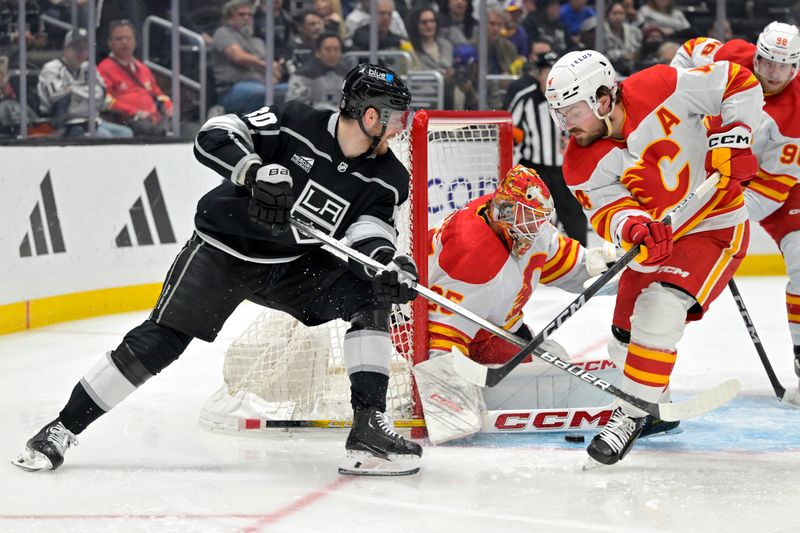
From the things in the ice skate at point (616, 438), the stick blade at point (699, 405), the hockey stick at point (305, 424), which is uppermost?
the stick blade at point (699, 405)

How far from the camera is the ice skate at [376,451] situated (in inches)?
109

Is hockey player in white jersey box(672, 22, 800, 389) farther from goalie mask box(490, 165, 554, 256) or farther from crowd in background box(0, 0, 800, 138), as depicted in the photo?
crowd in background box(0, 0, 800, 138)

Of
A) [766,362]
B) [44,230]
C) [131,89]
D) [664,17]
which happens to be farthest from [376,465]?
[664,17]

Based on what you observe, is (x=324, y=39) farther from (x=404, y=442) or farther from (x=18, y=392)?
(x=404, y=442)

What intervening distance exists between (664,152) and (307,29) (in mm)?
4117

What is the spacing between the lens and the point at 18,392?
3.75 m

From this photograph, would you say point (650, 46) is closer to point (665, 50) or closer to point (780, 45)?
point (665, 50)

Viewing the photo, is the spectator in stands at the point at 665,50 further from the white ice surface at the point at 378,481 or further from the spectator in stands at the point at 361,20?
the white ice surface at the point at 378,481

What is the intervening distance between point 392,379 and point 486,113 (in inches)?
29.7

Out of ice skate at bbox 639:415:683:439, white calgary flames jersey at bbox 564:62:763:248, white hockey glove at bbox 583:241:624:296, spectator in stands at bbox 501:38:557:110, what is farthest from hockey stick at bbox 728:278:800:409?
spectator in stands at bbox 501:38:557:110

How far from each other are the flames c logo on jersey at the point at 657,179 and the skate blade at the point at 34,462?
148 centimetres

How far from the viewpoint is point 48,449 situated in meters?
2.76

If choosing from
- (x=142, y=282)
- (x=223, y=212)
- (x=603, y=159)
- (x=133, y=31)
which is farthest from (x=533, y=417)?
(x=133, y=31)

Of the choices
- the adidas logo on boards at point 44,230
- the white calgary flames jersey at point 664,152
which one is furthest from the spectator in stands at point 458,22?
the white calgary flames jersey at point 664,152
